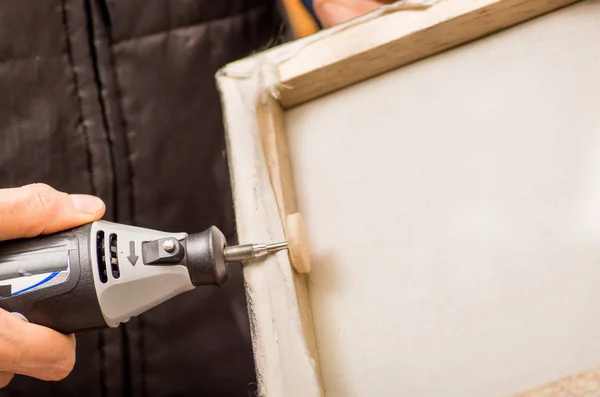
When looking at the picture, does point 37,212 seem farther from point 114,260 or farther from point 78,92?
point 78,92

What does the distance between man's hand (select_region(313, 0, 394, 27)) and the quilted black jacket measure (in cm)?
13

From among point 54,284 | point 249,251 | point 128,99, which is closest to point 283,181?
point 249,251

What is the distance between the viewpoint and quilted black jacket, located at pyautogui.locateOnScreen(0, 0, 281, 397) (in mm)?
714

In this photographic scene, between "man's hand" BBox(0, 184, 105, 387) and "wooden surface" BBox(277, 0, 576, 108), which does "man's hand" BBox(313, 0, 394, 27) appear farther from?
"man's hand" BBox(0, 184, 105, 387)

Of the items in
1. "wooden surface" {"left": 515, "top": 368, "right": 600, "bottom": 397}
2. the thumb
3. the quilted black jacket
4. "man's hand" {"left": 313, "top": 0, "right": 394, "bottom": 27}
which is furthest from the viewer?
the quilted black jacket

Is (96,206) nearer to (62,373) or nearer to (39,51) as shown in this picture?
(62,373)

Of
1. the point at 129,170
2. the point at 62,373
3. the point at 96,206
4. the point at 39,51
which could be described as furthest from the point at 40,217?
the point at 39,51

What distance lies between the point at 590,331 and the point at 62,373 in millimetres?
445

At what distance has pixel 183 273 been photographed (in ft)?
1.40

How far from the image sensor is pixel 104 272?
424 mm

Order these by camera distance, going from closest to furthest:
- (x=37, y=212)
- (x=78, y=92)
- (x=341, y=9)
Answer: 1. (x=37, y=212)
2. (x=341, y=9)
3. (x=78, y=92)

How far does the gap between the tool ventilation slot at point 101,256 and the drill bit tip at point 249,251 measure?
9 centimetres

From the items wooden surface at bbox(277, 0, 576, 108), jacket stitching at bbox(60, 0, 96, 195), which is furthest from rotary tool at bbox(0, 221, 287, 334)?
jacket stitching at bbox(60, 0, 96, 195)

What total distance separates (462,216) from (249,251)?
188mm
